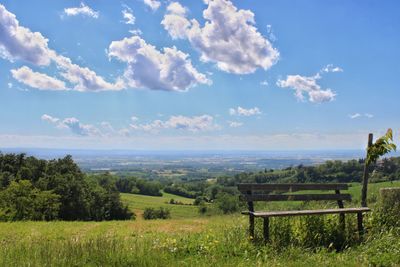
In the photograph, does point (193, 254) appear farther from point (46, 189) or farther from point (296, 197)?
point (46, 189)

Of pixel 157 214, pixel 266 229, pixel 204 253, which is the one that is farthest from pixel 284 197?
pixel 157 214

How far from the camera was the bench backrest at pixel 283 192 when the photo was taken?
25.5ft

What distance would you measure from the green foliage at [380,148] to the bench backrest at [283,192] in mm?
1373

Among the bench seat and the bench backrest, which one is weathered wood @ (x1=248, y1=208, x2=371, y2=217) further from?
the bench backrest

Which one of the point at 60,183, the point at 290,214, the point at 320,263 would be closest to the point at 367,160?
the point at 290,214

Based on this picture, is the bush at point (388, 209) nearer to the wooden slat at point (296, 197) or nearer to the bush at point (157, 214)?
the wooden slat at point (296, 197)

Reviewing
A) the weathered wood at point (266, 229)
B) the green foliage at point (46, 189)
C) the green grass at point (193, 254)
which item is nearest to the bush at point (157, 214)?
the green foliage at point (46, 189)

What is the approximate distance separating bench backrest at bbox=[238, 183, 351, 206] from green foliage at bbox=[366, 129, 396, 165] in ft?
4.51

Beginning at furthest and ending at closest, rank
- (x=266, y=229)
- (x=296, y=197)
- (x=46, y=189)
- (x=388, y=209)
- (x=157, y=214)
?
(x=157, y=214) → (x=46, y=189) → (x=388, y=209) → (x=296, y=197) → (x=266, y=229)

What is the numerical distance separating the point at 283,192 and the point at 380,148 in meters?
3.01

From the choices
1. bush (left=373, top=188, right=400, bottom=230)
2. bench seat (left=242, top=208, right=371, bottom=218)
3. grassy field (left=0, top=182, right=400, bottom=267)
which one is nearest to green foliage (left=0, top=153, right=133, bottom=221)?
grassy field (left=0, top=182, right=400, bottom=267)

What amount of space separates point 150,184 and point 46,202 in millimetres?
69502

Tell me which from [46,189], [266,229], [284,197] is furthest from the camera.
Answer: [46,189]

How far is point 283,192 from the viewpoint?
8.44 meters
